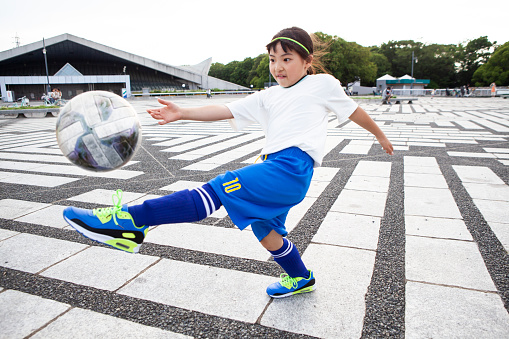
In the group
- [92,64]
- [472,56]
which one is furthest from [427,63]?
[92,64]

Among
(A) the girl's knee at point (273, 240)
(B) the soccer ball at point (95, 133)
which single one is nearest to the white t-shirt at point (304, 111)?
(A) the girl's knee at point (273, 240)

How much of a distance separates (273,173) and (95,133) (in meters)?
1.08

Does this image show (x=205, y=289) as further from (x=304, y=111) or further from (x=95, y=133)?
(x=304, y=111)

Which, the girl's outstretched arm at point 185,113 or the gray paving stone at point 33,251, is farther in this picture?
the gray paving stone at point 33,251

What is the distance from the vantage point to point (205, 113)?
7.07 feet

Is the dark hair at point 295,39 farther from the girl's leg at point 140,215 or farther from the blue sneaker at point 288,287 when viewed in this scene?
the blue sneaker at point 288,287

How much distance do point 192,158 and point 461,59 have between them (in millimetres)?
81059

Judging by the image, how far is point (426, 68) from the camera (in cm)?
7250

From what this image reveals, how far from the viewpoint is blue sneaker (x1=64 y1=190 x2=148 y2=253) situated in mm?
1738

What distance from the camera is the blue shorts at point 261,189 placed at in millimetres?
1751

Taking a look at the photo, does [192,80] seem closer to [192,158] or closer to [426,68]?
[426,68]

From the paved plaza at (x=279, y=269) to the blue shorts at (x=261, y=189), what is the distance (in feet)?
2.20

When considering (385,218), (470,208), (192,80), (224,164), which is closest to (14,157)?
(224,164)

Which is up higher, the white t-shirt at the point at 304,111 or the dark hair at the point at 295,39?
the dark hair at the point at 295,39
